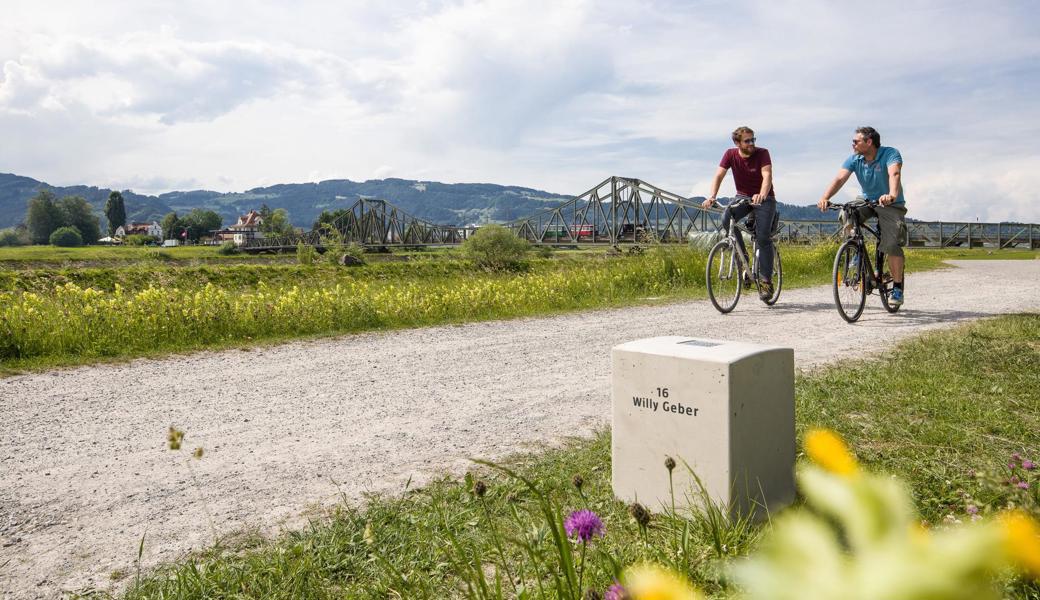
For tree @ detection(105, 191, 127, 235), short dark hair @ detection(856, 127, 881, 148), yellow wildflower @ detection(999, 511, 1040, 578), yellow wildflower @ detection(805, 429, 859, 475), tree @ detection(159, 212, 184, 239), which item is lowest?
yellow wildflower @ detection(999, 511, 1040, 578)

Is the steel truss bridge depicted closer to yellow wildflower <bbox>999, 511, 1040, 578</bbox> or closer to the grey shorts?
the grey shorts

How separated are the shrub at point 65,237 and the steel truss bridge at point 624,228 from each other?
62374 mm

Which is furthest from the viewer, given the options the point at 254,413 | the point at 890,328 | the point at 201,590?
the point at 890,328

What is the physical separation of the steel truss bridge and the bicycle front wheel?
91 centimetres

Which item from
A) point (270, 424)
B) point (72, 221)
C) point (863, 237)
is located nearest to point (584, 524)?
point (270, 424)

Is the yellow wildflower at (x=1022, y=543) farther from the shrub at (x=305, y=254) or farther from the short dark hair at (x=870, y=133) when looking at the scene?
the shrub at (x=305, y=254)

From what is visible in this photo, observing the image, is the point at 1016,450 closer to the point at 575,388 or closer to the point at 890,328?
the point at 575,388

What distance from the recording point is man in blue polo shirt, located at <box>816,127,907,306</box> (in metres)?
8.04

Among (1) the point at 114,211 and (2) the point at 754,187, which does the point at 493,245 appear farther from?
(1) the point at 114,211

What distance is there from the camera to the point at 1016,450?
353 cm

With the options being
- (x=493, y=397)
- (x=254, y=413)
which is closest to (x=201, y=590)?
(x=254, y=413)

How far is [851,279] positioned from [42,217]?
623 feet

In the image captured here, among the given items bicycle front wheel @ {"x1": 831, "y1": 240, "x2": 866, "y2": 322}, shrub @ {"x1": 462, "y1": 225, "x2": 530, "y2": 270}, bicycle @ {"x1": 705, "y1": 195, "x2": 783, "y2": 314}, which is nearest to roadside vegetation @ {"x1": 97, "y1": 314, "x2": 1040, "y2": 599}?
bicycle front wheel @ {"x1": 831, "y1": 240, "x2": 866, "y2": 322}

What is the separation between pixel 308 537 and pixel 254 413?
85.1 inches
